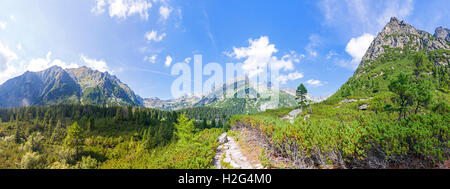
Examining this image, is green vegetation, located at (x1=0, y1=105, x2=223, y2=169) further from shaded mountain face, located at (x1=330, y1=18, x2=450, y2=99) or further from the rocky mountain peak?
the rocky mountain peak

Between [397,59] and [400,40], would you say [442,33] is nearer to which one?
[400,40]

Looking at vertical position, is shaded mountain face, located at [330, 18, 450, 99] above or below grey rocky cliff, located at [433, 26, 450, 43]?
below

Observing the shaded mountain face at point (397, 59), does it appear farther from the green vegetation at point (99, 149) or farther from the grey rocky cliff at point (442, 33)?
the green vegetation at point (99, 149)

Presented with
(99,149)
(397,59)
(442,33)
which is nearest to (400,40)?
(397,59)

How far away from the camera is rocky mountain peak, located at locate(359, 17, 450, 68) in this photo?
97188 millimetres

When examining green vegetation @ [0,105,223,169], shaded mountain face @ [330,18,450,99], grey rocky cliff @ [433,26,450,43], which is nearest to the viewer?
green vegetation @ [0,105,223,169]

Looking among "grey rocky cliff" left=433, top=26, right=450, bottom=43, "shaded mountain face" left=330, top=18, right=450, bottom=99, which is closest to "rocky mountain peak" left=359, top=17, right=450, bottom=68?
"shaded mountain face" left=330, top=18, right=450, bottom=99

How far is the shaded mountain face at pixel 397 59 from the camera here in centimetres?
5688

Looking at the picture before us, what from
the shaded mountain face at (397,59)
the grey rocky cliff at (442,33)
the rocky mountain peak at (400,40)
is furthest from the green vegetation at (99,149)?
the grey rocky cliff at (442,33)

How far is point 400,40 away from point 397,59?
3748 centimetres
